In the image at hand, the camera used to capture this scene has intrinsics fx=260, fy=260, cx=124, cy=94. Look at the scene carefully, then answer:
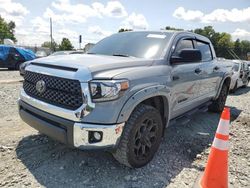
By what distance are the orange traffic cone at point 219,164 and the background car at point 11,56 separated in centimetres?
1549

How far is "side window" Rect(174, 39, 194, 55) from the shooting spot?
13.3ft

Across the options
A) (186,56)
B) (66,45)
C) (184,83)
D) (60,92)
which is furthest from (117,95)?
(66,45)

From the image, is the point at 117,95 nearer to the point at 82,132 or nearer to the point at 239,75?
the point at 82,132

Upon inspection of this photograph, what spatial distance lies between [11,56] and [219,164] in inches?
631

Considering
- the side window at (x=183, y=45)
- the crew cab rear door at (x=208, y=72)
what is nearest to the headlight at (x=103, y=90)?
the side window at (x=183, y=45)

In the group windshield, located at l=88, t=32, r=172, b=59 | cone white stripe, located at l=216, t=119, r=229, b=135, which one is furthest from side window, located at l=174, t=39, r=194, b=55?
cone white stripe, located at l=216, t=119, r=229, b=135

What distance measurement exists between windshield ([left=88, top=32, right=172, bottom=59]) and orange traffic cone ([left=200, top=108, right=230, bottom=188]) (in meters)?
1.37

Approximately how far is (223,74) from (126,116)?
394 centimetres

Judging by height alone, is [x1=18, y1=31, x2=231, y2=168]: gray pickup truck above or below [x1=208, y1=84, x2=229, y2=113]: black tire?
above

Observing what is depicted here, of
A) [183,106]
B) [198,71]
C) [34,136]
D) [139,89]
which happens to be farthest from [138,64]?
[34,136]

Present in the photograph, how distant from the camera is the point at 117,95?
9.09 feet

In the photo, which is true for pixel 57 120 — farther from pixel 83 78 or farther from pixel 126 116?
pixel 126 116

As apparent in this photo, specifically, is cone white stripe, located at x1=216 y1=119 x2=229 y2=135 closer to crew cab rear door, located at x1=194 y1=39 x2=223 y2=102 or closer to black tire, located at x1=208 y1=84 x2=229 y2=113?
crew cab rear door, located at x1=194 y1=39 x2=223 y2=102

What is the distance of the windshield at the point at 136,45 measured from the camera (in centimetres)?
379
